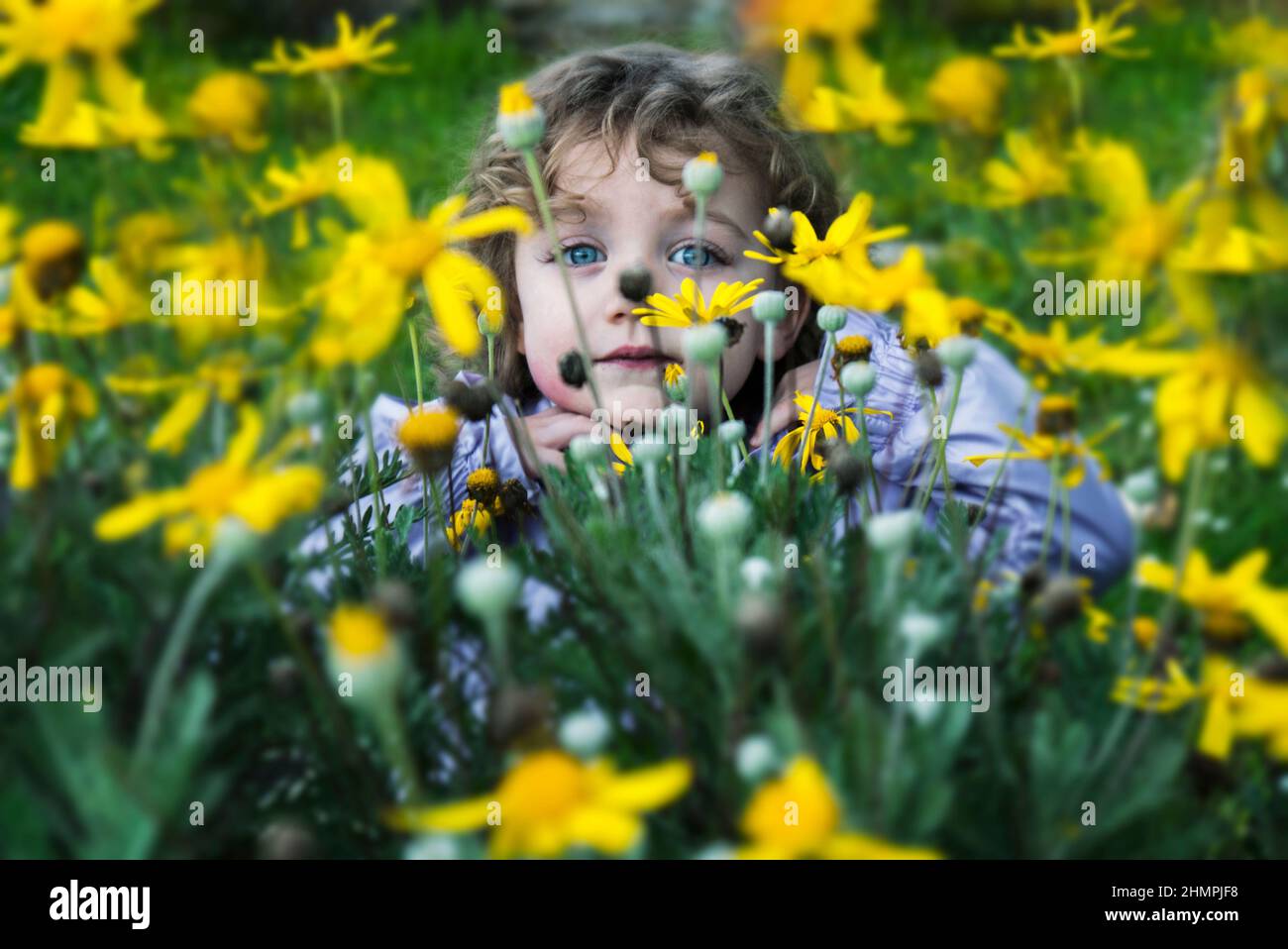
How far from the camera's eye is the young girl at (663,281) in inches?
55.7

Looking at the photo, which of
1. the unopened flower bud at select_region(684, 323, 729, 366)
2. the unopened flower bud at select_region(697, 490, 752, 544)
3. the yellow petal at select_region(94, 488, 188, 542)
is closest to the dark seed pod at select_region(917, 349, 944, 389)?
the unopened flower bud at select_region(684, 323, 729, 366)

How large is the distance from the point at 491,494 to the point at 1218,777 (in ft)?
1.79

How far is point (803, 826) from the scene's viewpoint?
49 cm

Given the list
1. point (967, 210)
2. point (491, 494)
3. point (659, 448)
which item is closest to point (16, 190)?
point (967, 210)

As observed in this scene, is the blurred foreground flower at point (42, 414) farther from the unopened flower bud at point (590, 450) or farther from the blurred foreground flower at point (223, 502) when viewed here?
the unopened flower bud at point (590, 450)

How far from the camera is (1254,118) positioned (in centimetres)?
66

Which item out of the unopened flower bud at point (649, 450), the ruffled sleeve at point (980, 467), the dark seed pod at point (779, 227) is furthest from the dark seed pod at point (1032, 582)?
the ruffled sleeve at point (980, 467)

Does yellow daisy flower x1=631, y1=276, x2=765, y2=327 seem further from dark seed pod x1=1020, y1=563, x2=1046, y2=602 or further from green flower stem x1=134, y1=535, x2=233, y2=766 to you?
green flower stem x1=134, y1=535, x2=233, y2=766

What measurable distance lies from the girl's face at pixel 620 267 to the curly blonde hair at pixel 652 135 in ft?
0.14

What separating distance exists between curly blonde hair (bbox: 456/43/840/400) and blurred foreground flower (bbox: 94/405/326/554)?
950 millimetres

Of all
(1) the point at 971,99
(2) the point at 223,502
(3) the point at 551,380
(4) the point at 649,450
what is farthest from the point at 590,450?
(1) the point at 971,99

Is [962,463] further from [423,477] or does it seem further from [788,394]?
[423,477]

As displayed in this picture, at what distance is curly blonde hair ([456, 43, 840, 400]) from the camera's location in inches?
61.9

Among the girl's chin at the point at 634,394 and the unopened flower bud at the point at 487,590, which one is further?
the girl's chin at the point at 634,394
